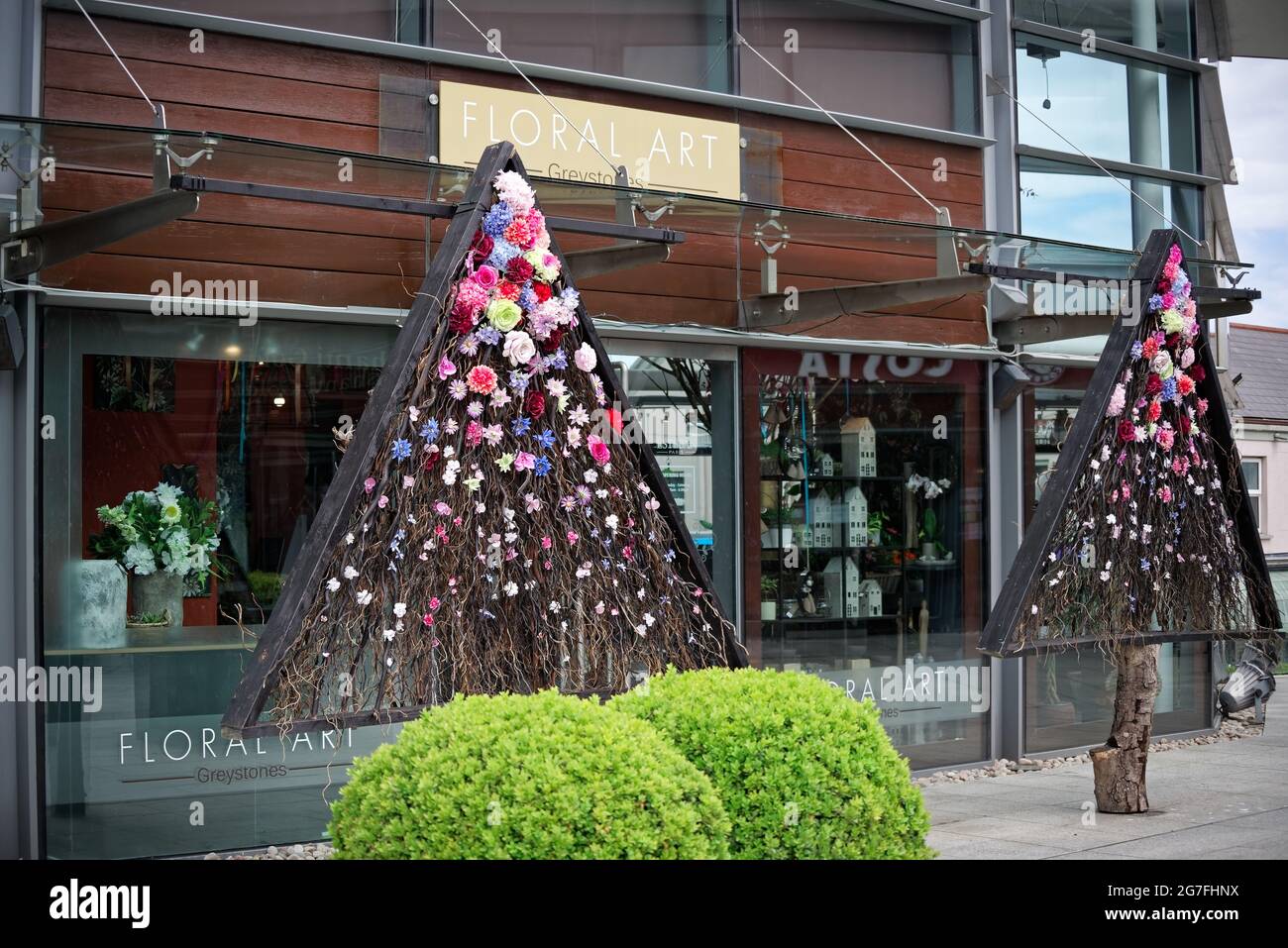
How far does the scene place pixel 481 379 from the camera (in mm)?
5035

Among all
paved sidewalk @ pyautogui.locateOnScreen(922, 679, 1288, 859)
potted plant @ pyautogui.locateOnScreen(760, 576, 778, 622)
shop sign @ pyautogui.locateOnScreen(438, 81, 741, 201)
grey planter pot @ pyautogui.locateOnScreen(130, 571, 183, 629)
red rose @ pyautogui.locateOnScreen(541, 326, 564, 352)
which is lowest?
paved sidewalk @ pyautogui.locateOnScreen(922, 679, 1288, 859)

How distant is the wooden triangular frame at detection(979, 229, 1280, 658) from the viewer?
21.4ft

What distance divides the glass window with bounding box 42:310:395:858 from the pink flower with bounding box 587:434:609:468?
7.49 ft

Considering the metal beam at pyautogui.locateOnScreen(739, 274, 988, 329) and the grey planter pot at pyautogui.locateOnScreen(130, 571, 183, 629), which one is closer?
the grey planter pot at pyautogui.locateOnScreen(130, 571, 183, 629)

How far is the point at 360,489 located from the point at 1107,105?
7.74 meters

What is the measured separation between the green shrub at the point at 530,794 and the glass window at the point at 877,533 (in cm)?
467

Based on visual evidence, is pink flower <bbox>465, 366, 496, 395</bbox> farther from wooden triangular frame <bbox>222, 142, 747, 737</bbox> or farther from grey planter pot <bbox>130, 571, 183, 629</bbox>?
grey planter pot <bbox>130, 571, 183, 629</bbox>

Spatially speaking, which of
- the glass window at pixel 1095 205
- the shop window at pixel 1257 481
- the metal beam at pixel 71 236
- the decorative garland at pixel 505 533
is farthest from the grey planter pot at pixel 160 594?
the shop window at pixel 1257 481

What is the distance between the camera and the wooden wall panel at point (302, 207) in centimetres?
629

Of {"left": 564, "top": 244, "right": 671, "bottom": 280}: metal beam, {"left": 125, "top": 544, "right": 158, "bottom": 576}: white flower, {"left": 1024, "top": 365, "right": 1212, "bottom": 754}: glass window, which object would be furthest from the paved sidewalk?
{"left": 125, "top": 544, "right": 158, "bottom": 576}: white flower

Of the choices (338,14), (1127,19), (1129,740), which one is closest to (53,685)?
(338,14)

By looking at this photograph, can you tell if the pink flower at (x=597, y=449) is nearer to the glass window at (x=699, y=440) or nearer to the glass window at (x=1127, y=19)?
the glass window at (x=699, y=440)

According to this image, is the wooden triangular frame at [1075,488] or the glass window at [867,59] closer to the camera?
the wooden triangular frame at [1075,488]
